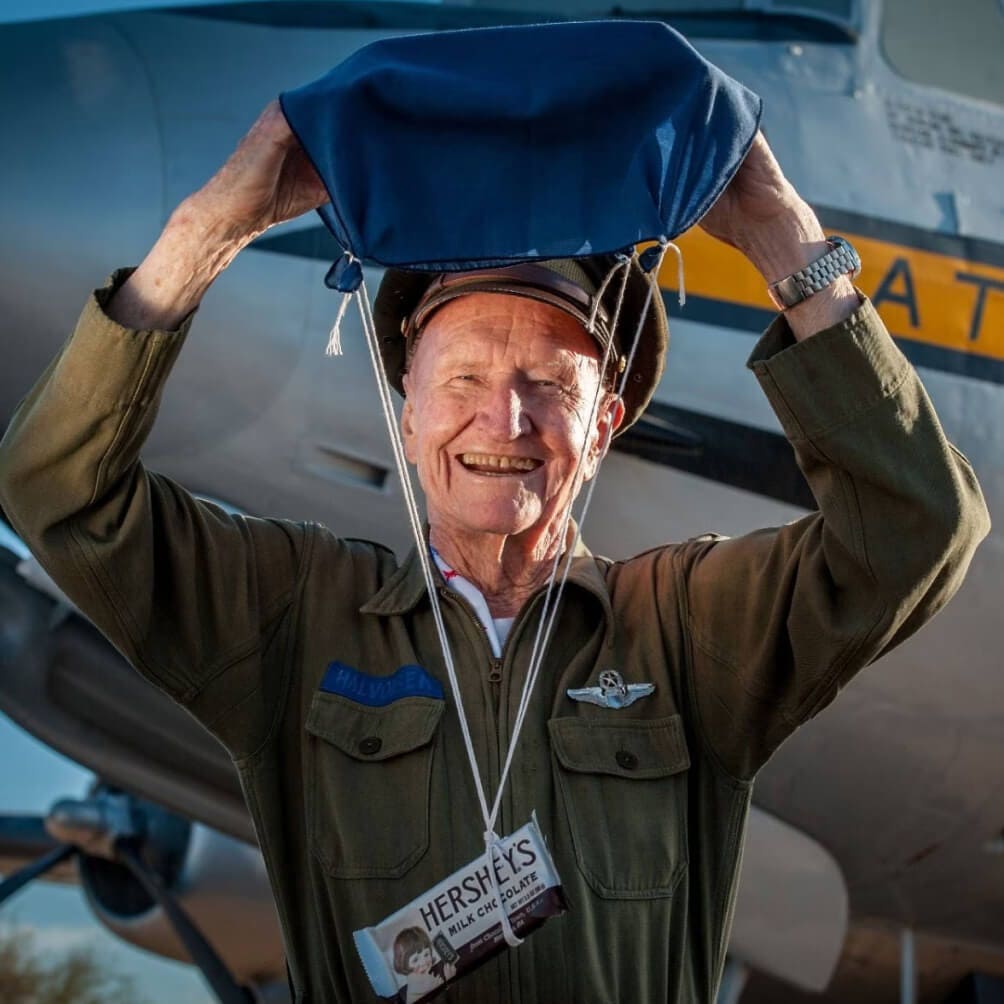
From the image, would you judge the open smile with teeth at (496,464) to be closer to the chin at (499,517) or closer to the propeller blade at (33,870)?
the chin at (499,517)

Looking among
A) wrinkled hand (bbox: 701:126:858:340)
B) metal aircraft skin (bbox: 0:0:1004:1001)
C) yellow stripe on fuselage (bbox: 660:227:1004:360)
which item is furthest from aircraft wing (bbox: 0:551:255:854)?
wrinkled hand (bbox: 701:126:858:340)

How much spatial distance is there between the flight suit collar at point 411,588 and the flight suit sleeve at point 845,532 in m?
0.23

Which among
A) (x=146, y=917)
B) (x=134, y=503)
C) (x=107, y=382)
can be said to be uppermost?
(x=107, y=382)

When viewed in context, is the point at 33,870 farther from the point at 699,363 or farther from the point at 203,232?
the point at 203,232

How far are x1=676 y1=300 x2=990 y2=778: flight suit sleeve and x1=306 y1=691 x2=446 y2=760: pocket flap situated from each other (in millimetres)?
440

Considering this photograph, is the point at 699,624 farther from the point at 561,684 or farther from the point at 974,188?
the point at 974,188

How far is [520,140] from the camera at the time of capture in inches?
80.4

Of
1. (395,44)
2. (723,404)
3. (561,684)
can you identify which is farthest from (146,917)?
(395,44)

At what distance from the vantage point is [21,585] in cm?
495

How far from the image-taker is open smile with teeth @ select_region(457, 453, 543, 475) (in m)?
2.22

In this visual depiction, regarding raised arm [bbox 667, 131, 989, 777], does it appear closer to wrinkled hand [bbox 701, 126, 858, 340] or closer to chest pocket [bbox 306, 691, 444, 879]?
wrinkled hand [bbox 701, 126, 858, 340]

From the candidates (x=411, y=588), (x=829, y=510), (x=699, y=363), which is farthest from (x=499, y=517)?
(x=699, y=363)

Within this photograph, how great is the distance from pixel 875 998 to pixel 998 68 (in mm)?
3380

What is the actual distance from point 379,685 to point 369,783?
0.15 m
